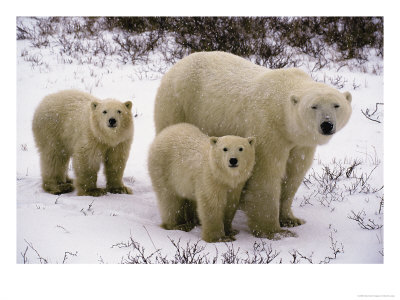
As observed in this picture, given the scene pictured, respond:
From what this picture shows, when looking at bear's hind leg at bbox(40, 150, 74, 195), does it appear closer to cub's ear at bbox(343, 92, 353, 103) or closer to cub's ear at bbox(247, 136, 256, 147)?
cub's ear at bbox(247, 136, 256, 147)

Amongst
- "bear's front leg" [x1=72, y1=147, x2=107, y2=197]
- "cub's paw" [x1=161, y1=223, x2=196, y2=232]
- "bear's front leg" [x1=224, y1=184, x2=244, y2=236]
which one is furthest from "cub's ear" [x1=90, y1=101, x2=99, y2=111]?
"bear's front leg" [x1=224, y1=184, x2=244, y2=236]

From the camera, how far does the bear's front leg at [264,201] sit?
15.7 ft

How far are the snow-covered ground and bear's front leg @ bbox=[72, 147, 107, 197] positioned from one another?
144 mm

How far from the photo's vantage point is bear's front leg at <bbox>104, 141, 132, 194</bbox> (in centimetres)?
593

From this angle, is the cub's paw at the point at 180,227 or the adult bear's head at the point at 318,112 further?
the cub's paw at the point at 180,227

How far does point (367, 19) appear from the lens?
16.5 feet

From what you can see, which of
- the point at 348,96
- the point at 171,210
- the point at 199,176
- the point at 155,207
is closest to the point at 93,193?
the point at 155,207

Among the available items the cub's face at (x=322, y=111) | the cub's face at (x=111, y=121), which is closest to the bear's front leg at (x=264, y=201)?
the cub's face at (x=322, y=111)

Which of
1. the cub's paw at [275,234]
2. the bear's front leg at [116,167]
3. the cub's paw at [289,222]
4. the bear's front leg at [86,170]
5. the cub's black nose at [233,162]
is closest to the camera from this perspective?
the cub's black nose at [233,162]

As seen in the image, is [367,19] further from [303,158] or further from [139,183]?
[139,183]

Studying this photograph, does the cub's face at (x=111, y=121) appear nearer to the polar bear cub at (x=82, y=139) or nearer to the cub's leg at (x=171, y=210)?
the polar bear cub at (x=82, y=139)

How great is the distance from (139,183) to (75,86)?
1.87 metres
